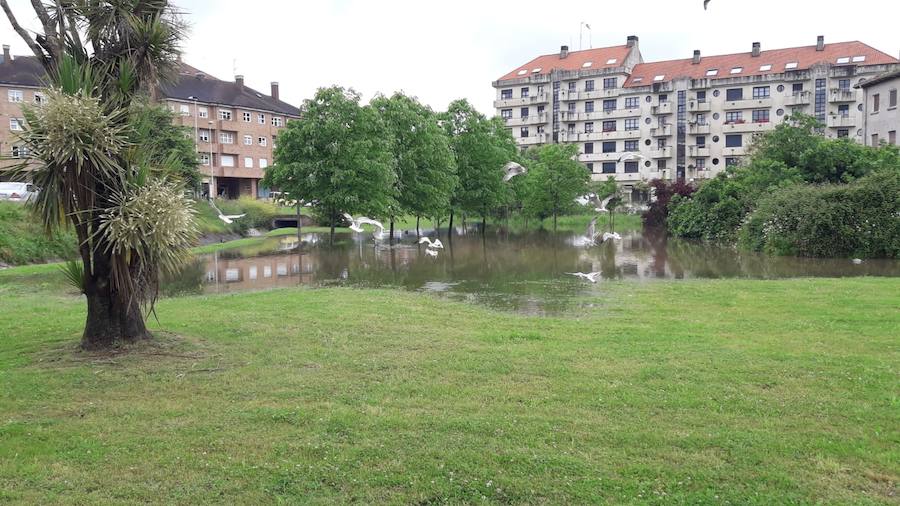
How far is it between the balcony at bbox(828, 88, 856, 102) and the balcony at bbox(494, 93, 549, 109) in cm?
3501

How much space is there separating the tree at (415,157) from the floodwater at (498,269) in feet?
19.3

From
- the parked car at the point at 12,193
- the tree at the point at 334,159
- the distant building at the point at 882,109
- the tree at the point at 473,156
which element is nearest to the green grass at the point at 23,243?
the parked car at the point at 12,193

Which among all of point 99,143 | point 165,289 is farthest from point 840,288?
point 165,289

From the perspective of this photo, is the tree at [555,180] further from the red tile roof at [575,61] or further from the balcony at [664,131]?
the red tile roof at [575,61]

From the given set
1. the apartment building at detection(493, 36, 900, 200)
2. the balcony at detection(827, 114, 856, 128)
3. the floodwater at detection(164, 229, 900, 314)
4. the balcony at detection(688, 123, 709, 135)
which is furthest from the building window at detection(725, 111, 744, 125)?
the floodwater at detection(164, 229, 900, 314)

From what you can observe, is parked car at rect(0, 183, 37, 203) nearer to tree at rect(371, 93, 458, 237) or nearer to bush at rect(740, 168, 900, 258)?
tree at rect(371, 93, 458, 237)

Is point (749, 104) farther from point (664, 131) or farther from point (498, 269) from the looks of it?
point (498, 269)

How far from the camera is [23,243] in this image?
32750 mm

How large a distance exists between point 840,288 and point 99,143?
17.8 metres

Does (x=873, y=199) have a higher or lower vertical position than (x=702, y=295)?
higher

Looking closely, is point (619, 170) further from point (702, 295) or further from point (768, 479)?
point (768, 479)

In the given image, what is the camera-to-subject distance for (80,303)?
17.8 metres

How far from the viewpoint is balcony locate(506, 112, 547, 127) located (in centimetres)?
10006

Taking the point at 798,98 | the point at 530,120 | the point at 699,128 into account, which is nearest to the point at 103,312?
the point at 798,98
